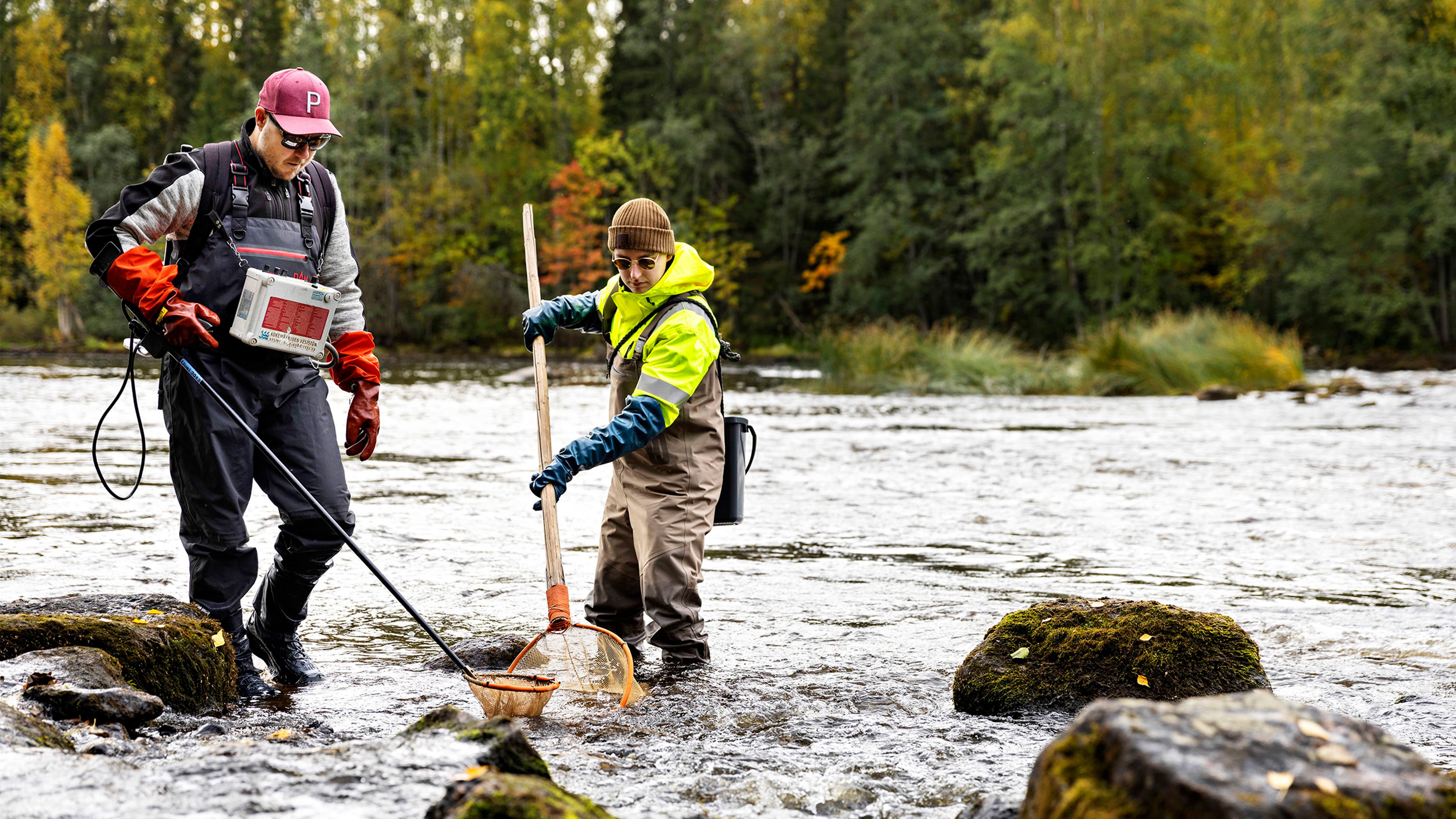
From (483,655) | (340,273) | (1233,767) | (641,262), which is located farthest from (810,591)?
(1233,767)

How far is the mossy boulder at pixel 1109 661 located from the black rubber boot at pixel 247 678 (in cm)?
247

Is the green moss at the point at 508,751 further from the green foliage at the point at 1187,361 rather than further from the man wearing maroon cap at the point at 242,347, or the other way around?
the green foliage at the point at 1187,361

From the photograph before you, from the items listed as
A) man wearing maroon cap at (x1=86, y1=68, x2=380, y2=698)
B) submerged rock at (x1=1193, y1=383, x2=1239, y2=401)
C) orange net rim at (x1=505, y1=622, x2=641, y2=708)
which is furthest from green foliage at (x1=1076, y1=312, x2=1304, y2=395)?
man wearing maroon cap at (x1=86, y1=68, x2=380, y2=698)

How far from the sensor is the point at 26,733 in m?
3.13

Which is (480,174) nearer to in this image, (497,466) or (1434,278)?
(1434,278)

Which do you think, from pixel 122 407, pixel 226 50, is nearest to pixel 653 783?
pixel 122 407

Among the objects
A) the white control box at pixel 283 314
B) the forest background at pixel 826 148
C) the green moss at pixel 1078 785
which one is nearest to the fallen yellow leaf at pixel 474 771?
the green moss at pixel 1078 785

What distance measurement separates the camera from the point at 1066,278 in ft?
135

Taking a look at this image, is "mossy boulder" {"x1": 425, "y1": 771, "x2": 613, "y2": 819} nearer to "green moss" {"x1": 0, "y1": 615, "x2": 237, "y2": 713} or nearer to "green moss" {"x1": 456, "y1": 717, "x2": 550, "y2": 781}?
"green moss" {"x1": 456, "y1": 717, "x2": 550, "y2": 781}

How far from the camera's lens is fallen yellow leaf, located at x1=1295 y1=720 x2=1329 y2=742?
2279mm

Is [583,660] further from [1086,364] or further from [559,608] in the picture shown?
[1086,364]

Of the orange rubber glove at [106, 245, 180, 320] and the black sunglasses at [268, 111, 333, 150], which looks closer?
the orange rubber glove at [106, 245, 180, 320]

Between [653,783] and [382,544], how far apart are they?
173 inches

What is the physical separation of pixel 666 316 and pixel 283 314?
1.36m
